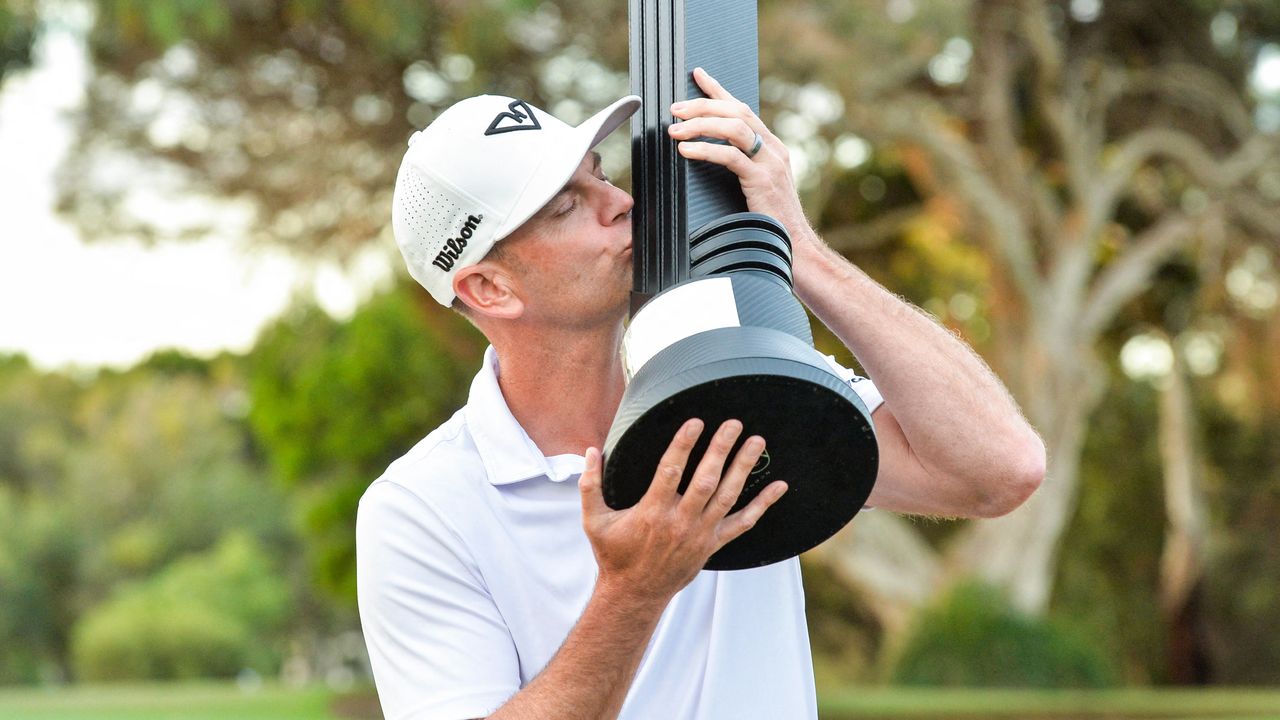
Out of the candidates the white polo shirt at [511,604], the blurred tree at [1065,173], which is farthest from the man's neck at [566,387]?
the blurred tree at [1065,173]

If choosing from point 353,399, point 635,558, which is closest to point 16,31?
point 635,558

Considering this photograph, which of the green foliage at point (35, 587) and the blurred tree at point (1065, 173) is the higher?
the blurred tree at point (1065, 173)

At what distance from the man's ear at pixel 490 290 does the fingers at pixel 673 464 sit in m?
0.67

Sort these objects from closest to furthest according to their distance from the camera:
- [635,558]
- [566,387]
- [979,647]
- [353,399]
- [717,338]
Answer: [717,338] < [635,558] < [566,387] < [979,647] < [353,399]

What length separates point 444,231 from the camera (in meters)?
2.18

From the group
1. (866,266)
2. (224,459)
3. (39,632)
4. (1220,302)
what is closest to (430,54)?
(866,266)

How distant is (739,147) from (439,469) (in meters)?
0.71

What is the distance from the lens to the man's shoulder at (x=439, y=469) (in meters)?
2.12

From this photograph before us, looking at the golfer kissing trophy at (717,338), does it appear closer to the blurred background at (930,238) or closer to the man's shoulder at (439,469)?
the man's shoulder at (439,469)

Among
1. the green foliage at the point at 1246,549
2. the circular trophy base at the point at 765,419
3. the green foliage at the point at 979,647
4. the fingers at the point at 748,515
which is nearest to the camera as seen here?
the circular trophy base at the point at 765,419

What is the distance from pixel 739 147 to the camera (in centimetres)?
182

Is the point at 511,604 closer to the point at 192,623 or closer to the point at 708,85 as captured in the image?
the point at 708,85

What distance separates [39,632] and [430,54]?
28.2 m

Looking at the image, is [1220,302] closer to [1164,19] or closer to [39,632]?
[1164,19]
